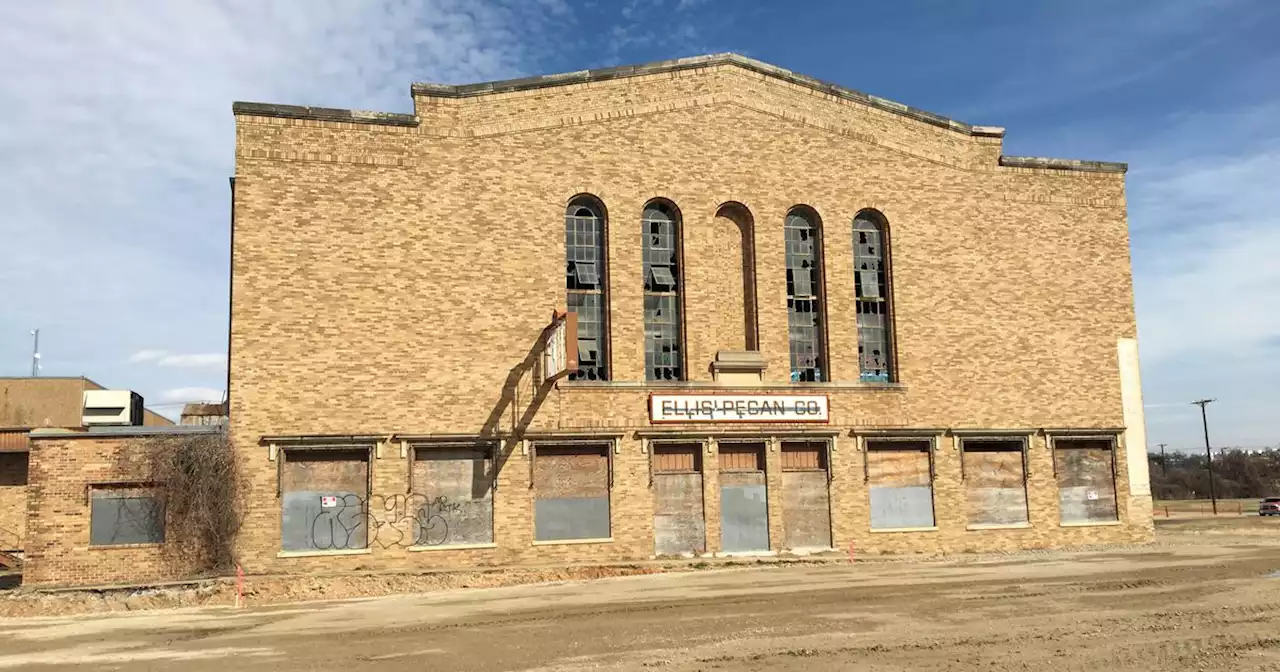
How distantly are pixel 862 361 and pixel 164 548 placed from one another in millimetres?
17915

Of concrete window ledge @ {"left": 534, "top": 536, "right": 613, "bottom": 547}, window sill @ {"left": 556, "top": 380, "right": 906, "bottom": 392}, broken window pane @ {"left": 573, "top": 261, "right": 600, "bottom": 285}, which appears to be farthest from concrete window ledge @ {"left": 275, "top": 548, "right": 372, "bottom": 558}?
broken window pane @ {"left": 573, "top": 261, "right": 600, "bottom": 285}

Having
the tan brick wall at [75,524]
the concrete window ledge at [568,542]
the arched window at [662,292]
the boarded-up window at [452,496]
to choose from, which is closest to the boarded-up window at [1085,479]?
the arched window at [662,292]

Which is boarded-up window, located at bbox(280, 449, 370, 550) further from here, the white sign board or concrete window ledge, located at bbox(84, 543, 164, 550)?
the white sign board

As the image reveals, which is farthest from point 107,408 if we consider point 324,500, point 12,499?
point 12,499

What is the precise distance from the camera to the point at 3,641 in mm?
15672

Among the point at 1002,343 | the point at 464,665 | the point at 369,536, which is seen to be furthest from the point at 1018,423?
the point at 464,665

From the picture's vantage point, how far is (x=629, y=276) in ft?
83.1

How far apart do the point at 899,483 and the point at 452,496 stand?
11933 millimetres

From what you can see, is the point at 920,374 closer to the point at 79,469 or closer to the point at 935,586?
the point at 935,586

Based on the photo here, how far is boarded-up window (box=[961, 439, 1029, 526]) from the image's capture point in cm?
2702

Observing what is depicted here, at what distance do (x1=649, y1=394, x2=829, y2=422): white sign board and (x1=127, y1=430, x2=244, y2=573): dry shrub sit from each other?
10.00m

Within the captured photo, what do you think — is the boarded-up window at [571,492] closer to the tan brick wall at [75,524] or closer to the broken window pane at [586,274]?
the broken window pane at [586,274]

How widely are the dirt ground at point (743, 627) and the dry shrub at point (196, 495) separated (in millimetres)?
2353

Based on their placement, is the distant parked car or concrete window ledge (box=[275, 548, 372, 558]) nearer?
concrete window ledge (box=[275, 548, 372, 558])
